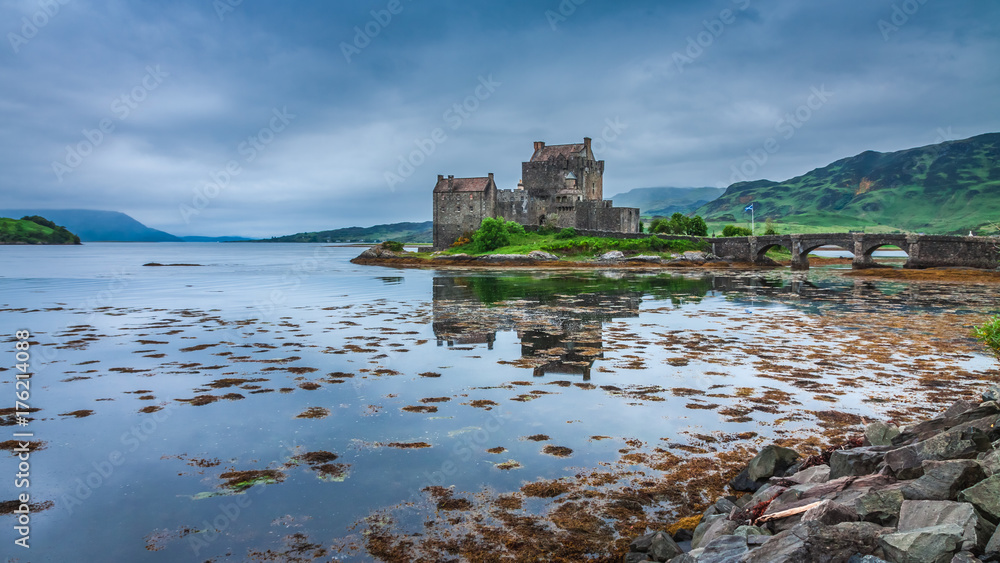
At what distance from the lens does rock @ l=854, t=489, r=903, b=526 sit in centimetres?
615

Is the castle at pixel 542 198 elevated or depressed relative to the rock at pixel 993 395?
elevated

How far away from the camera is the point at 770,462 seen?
9055mm

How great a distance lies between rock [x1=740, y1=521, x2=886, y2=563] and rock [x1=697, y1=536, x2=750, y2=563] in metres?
0.21

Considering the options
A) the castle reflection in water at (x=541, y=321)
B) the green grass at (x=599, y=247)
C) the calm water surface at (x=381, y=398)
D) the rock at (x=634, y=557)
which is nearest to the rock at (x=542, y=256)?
the green grass at (x=599, y=247)

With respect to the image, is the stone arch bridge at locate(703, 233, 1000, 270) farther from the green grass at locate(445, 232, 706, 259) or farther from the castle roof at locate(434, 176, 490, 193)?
the castle roof at locate(434, 176, 490, 193)

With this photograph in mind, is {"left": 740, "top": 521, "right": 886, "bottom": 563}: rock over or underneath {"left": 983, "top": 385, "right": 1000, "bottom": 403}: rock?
underneath

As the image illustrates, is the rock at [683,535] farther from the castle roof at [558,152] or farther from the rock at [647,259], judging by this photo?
the castle roof at [558,152]

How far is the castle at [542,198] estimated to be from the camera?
95562 millimetres

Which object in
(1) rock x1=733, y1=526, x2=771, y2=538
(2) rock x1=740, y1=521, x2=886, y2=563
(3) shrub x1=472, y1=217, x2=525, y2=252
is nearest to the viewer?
(2) rock x1=740, y1=521, x2=886, y2=563

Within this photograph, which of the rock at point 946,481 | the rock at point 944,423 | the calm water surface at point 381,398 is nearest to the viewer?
the rock at point 946,481

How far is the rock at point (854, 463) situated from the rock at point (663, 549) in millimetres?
2586

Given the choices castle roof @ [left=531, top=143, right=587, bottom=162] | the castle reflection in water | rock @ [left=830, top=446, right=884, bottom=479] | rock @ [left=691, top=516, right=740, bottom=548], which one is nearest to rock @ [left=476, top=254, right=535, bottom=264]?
castle roof @ [left=531, top=143, right=587, bottom=162]

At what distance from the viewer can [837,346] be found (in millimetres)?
20922

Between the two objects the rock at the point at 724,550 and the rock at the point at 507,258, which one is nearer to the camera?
the rock at the point at 724,550
